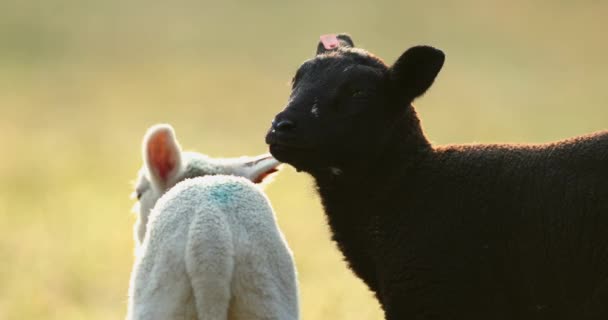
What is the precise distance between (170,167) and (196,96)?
2807 centimetres

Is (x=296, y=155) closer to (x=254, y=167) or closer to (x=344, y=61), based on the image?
(x=344, y=61)

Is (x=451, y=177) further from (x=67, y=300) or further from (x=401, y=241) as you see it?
(x=67, y=300)

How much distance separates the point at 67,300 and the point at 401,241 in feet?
32.9

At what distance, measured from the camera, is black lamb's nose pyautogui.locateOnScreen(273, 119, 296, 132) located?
9062 millimetres

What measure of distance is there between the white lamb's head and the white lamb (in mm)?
1588

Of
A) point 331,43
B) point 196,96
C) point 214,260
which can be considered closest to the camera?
point 214,260

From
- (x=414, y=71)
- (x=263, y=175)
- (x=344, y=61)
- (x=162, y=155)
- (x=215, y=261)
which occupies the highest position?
(x=162, y=155)

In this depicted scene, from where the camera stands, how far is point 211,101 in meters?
38.6

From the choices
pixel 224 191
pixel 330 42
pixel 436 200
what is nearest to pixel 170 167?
pixel 330 42

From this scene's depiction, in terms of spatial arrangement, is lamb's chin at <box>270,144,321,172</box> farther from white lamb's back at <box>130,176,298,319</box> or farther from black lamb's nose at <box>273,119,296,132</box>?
white lamb's back at <box>130,176,298,319</box>

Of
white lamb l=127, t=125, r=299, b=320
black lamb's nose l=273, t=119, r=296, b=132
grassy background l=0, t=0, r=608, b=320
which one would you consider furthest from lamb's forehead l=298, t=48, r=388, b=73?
grassy background l=0, t=0, r=608, b=320

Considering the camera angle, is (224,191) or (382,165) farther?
(382,165)

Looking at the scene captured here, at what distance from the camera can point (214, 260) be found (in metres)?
8.66

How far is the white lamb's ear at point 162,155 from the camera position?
10776mm
